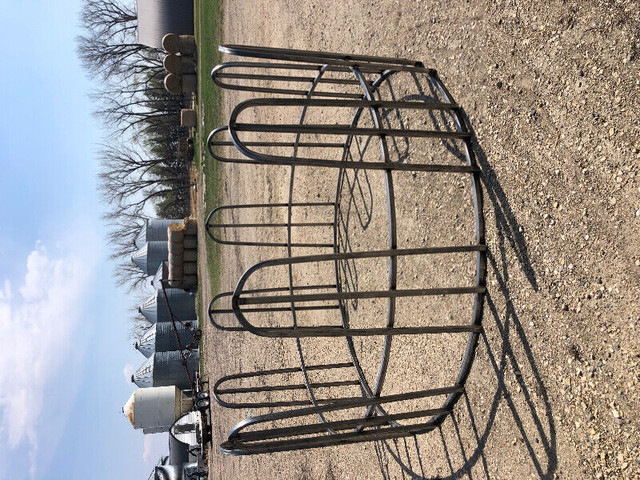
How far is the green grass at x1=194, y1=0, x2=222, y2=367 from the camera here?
39.6 feet

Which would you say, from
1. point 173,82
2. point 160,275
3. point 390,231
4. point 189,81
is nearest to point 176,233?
point 173,82

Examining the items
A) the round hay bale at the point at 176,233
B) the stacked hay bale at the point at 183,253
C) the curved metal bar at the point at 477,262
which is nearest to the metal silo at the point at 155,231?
the stacked hay bale at the point at 183,253

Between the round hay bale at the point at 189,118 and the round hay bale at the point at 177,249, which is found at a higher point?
the round hay bale at the point at 189,118

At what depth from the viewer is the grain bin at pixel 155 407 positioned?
18000 mm

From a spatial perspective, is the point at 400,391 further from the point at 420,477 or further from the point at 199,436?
the point at 199,436

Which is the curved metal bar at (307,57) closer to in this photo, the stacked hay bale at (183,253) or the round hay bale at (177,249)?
the stacked hay bale at (183,253)

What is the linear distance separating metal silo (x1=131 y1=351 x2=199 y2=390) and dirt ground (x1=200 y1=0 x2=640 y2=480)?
16304 mm

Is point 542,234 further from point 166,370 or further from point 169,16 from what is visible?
point 169,16

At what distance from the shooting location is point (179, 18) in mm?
21141

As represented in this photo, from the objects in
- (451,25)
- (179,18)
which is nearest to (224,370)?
(451,25)

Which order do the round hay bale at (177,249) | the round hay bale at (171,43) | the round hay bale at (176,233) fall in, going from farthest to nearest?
the round hay bale at (171,43), the round hay bale at (177,249), the round hay bale at (176,233)

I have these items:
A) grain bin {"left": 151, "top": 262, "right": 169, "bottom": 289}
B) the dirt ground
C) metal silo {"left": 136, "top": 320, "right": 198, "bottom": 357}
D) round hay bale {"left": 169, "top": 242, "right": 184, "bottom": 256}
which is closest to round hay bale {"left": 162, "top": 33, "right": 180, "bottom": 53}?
round hay bale {"left": 169, "top": 242, "right": 184, "bottom": 256}

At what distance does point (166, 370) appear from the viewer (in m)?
19.2

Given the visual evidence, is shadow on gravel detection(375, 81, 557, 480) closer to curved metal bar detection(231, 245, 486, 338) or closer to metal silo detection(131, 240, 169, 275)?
curved metal bar detection(231, 245, 486, 338)
